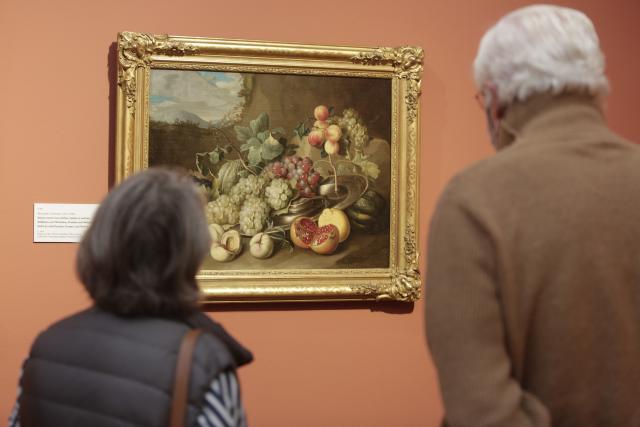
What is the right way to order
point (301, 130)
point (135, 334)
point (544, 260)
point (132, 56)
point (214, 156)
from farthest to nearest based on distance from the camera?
point (301, 130) < point (214, 156) < point (132, 56) < point (135, 334) < point (544, 260)

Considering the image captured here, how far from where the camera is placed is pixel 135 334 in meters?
1.57

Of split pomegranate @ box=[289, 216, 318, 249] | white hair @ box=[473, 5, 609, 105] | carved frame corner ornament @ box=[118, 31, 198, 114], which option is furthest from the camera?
split pomegranate @ box=[289, 216, 318, 249]

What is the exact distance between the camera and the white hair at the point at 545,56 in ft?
5.12

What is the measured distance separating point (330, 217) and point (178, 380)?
2021mm

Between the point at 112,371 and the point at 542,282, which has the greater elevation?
the point at 542,282

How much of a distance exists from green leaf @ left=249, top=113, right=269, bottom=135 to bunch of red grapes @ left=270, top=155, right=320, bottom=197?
16 cm

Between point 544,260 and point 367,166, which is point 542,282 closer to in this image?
point 544,260

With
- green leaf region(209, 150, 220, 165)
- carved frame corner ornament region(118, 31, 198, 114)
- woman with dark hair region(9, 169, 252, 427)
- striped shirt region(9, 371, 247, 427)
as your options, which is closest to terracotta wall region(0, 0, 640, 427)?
carved frame corner ornament region(118, 31, 198, 114)

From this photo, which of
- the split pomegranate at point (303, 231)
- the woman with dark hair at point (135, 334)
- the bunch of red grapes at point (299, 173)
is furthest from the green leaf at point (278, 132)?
the woman with dark hair at point (135, 334)

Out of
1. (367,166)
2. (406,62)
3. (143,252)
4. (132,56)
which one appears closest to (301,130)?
(367,166)

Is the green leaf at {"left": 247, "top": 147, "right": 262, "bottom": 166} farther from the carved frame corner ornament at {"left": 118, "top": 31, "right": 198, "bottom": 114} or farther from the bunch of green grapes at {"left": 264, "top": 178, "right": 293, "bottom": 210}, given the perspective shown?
the carved frame corner ornament at {"left": 118, "top": 31, "right": 198, "bottom": 114}

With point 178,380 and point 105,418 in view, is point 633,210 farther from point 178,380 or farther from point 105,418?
point 105,418

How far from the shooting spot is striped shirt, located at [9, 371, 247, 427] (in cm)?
154

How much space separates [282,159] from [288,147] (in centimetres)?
6
